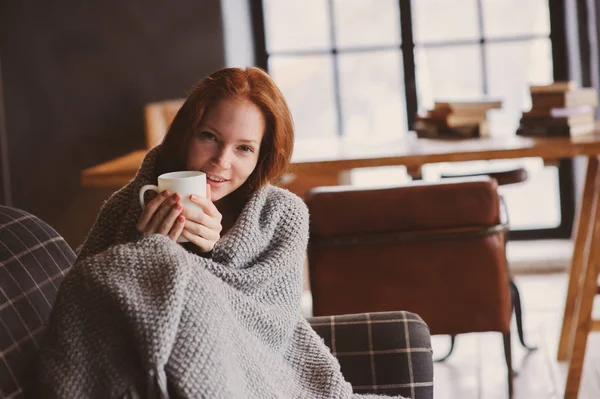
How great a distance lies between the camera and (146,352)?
1.34 metres

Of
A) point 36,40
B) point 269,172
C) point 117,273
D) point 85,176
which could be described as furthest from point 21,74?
point 117,273

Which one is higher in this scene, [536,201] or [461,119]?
[461,119]

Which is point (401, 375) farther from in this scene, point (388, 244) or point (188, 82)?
point (188, 82)

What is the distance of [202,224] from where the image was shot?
1617 mm

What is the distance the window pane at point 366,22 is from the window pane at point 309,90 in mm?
151

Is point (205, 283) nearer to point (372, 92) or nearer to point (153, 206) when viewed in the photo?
point (153, 206)

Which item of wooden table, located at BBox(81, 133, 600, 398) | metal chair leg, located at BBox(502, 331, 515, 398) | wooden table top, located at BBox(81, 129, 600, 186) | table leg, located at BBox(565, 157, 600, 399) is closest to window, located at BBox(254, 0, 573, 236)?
wooden table, located at BBox(81, 133, 600, 398)

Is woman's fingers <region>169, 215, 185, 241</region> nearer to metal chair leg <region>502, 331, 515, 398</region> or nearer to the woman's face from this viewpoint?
the woman's face

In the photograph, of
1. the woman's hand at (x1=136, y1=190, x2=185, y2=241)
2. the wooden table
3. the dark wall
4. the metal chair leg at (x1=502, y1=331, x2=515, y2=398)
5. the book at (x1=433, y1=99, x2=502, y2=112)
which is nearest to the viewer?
the woman's hand at (x1=136, y1=190, x2=185, y2=241)

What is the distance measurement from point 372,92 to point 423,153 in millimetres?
1668

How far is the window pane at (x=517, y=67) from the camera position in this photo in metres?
4.73

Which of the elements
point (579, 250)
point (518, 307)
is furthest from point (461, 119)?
point (518, 307)

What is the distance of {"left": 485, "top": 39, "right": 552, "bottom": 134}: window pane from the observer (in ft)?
15.5

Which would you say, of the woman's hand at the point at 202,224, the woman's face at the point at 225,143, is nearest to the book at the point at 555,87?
the woman's face at the point at 225,143
